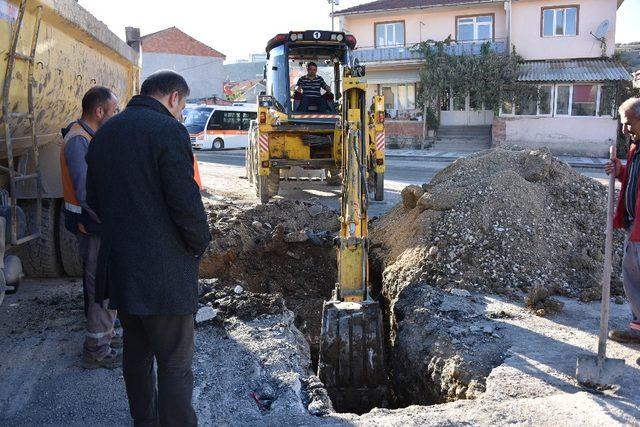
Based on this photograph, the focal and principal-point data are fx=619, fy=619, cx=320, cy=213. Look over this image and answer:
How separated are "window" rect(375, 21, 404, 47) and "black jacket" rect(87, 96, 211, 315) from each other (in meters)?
26.1

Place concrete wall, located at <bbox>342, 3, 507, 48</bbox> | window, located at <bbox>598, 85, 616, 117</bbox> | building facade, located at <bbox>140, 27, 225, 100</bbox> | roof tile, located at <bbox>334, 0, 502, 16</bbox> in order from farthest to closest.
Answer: building facade, located at <bbox>140, 27, 225, 100</bbox> → roof tile, located at <bbox>334, 0, 502, 16</bbox> → concrete wall, located at <bbox>342, 3, 507, 48</bbox> → window, located at <bbox>598, 85, 616, 117</bbox>

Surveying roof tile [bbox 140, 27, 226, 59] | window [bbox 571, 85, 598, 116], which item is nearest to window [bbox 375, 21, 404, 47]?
window [bbox 571, 85, 598, 116]

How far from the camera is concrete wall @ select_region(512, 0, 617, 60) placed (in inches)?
950

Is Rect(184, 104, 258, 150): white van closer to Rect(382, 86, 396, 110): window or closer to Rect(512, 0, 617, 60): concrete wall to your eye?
Rect(382, 86, 396, 110): window

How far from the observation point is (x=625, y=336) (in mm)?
4641

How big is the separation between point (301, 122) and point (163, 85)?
8182 millimetres

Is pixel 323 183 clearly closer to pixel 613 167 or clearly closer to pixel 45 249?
pixel 45 249

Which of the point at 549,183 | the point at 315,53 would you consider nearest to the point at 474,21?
the point at 315,53

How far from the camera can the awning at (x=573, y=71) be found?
23159mm

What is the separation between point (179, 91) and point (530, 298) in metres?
3.77

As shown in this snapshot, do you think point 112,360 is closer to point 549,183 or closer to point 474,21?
point 549,183

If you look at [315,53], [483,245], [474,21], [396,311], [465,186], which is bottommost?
[396,311]

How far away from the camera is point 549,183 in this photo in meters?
7.63

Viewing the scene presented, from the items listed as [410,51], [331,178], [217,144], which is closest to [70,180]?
[331,178]
